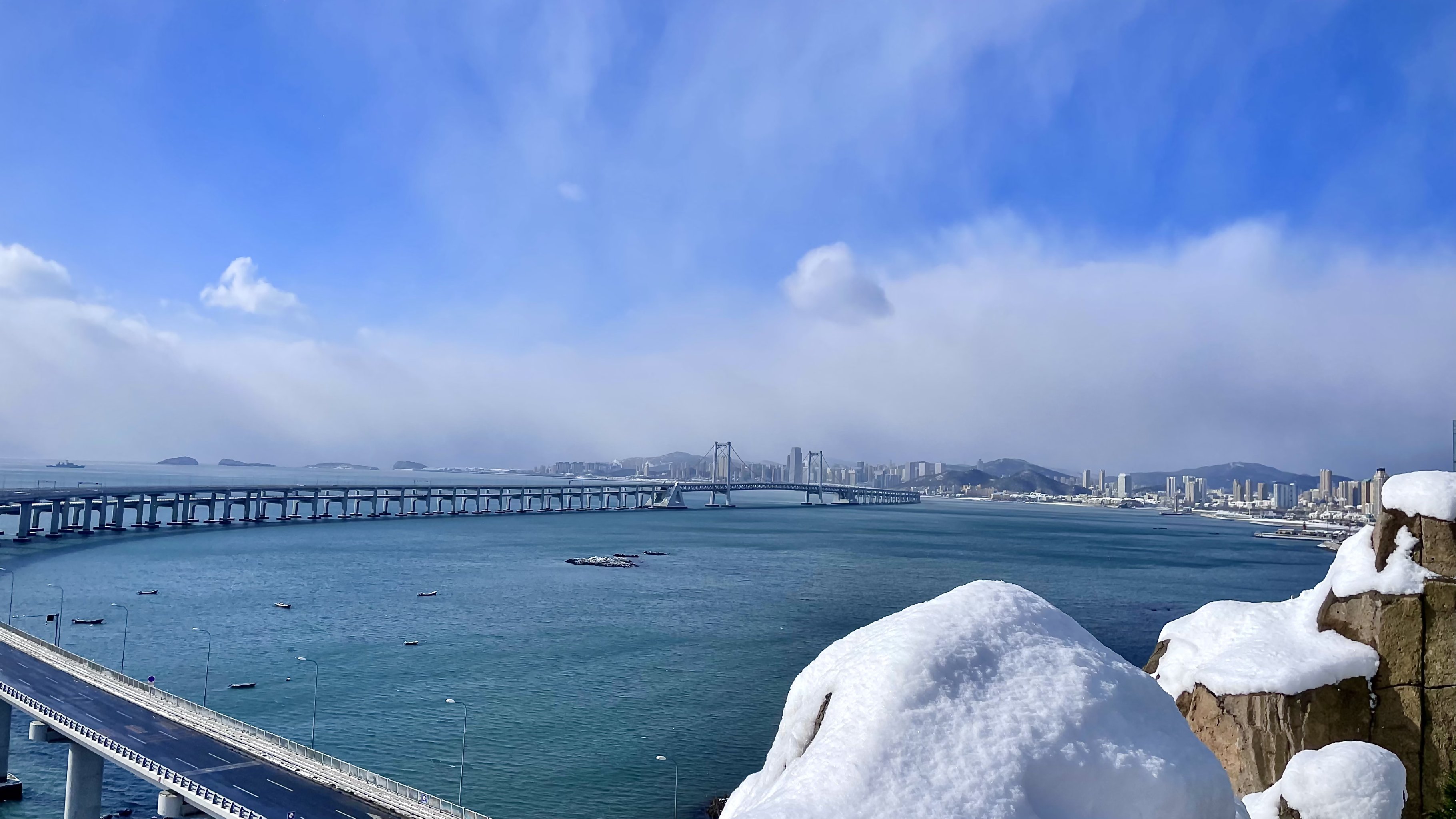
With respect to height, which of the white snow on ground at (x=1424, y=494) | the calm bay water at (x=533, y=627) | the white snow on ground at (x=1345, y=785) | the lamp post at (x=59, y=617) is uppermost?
the white snow on ground at (x=1424, y=494)

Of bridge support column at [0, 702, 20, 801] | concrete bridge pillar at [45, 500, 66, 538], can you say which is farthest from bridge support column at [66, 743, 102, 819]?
concrete bridge pillar at [45, 500, 66, 538]

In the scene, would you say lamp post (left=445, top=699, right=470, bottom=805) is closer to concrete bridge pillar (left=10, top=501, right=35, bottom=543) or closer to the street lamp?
the street lamp

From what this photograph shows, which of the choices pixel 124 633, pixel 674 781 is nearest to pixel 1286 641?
pixel 674 781

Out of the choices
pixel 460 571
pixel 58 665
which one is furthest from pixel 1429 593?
pixel 460 571

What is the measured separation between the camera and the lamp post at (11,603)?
41375 mm

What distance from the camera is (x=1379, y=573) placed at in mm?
12906

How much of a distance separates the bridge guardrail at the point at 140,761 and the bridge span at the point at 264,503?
6775cm

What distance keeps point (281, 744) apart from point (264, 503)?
3871 inches

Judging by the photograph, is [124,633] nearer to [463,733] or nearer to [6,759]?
[6,759]

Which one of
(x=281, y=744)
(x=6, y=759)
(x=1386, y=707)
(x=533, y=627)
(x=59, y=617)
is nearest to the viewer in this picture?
(x=1386, y=707)

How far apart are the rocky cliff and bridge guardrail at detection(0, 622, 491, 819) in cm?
1415

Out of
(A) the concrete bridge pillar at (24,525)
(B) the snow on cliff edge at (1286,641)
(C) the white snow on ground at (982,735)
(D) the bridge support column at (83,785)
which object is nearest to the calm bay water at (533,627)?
(D) the bridge support column at (83,785)

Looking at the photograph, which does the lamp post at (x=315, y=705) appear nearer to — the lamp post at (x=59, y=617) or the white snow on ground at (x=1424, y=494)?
the lamp post at (x=59, y=617)

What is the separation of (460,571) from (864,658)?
6000cm
